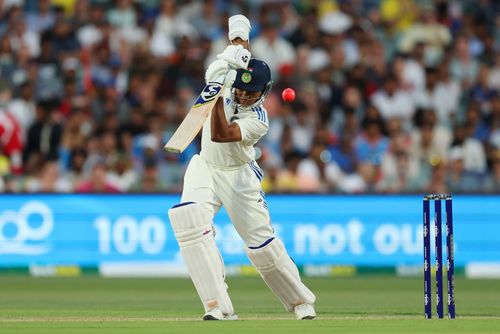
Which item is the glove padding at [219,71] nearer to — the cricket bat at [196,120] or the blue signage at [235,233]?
the cricket bat at [196,120]

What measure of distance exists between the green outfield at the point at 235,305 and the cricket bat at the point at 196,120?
44.4 inches

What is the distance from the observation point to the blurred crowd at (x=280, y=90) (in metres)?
14.9

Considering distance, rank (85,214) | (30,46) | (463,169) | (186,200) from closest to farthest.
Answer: (186,200) < (85,214) < (463,169) < (30,46)

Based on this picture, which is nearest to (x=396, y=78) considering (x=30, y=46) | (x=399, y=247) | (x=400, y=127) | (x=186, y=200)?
(x=400, y=127)

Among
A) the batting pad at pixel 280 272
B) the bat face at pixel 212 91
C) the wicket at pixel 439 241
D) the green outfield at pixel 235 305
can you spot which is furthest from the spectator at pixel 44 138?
the wicket at pixel 439 241

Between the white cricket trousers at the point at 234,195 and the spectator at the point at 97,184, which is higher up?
the spectator at the point at 97,184

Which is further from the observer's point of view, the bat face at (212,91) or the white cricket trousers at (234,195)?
the white cricket trousers at (234,195)

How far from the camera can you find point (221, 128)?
825 centimetres

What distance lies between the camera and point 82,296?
37.4 ft

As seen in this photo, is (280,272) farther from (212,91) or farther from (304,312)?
(212,91)

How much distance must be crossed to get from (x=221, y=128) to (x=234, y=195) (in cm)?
50

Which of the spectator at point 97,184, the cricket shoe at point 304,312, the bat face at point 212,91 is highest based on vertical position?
the bat face at point 212,91

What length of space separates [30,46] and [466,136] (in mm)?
5531

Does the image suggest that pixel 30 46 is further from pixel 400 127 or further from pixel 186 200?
pixel 186 200
